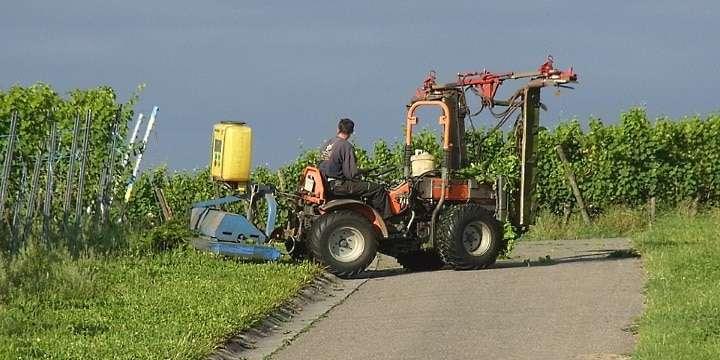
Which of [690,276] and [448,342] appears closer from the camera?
[448,342]

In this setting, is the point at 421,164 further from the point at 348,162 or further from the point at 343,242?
the point at 343,242

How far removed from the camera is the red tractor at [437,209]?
63.5ft

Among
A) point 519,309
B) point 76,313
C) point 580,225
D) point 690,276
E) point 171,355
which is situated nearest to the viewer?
point 171,355

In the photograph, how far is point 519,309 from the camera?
52.1 feet

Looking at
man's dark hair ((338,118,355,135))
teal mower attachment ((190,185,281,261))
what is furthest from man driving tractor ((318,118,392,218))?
teal mower attachment ((190,185,281,261))

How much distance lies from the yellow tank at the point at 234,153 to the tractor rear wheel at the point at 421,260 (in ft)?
8.21

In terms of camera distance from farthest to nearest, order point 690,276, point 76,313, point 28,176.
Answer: point 28,176 < point 690,276 < point 76,313

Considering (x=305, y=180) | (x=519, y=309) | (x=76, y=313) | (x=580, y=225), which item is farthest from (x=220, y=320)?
(x=580, y=225)

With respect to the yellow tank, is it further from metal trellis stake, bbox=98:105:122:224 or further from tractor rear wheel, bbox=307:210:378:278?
metal trellis stake, bbox=98:105:122:224

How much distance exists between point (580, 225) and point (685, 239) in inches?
269

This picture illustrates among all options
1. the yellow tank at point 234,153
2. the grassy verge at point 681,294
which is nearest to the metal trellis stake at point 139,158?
the yellow tank at point 234,153

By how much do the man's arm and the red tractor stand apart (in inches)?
12.9

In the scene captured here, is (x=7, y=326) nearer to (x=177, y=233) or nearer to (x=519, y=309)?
(x=519, y=309)

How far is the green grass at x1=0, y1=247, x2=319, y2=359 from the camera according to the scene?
12742 millimetres
